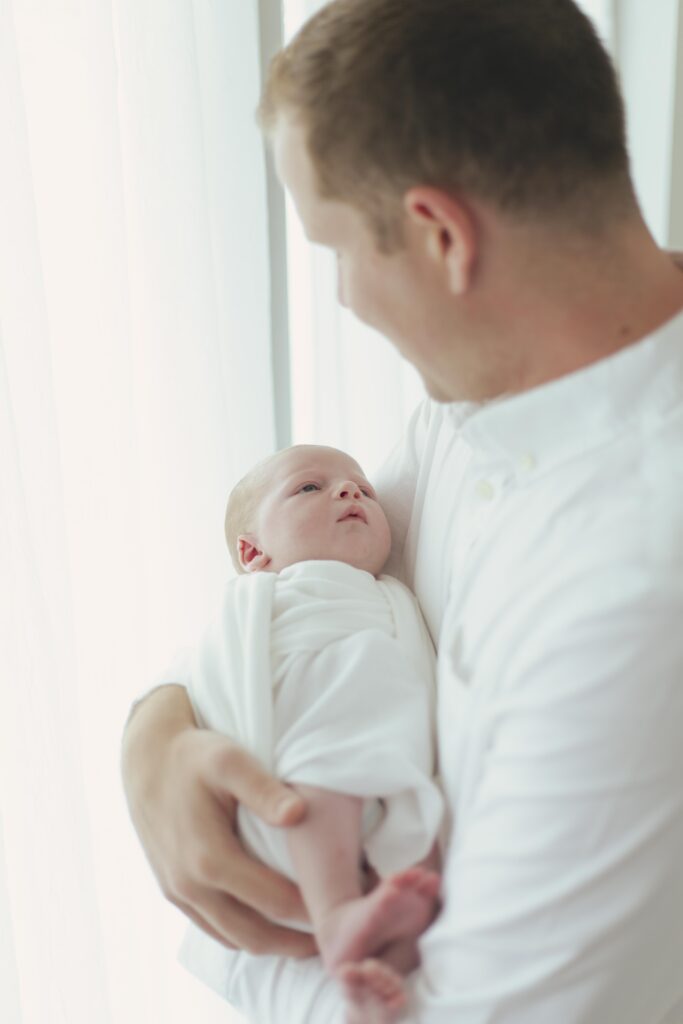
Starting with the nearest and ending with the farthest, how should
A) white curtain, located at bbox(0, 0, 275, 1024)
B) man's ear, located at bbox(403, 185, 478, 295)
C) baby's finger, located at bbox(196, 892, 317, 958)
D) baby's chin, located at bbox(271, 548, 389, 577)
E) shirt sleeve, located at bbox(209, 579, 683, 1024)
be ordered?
Answer: shirt sleeve, located at bbox(209, 579, 683, 1024) < man's ear, located at bbox(403, 185, 478, 295) < baby's finger, located at bbox(196, 892, 317, 958) < baby's chin, located at bbox(271, 548, 389, 577) < white curtain, located at bbox(0, 0, 275, 1024)

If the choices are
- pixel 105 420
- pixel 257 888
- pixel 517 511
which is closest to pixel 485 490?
pixel 517 511

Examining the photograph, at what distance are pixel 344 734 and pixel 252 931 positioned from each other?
0.21 meters

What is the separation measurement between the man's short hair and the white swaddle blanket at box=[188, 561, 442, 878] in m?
0.45

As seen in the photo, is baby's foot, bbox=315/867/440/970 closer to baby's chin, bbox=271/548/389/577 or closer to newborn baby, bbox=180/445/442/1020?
newborn baby, bbox=180/445/442/1020

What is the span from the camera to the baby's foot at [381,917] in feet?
3.08

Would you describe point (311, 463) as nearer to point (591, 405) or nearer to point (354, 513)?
point (354, 513)

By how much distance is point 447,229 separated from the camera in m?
0.95

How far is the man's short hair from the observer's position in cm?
93

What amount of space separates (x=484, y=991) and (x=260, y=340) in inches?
53.5

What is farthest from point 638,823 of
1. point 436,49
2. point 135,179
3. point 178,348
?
point 135,179

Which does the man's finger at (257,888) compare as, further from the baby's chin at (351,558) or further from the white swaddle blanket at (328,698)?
the baby's chin at (351,558)

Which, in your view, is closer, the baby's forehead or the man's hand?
the man's hand

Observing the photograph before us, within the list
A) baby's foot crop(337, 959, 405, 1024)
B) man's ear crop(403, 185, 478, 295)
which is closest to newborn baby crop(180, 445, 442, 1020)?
baby's foot crop(337, 959, 405, 1024)

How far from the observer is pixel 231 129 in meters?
1.91
